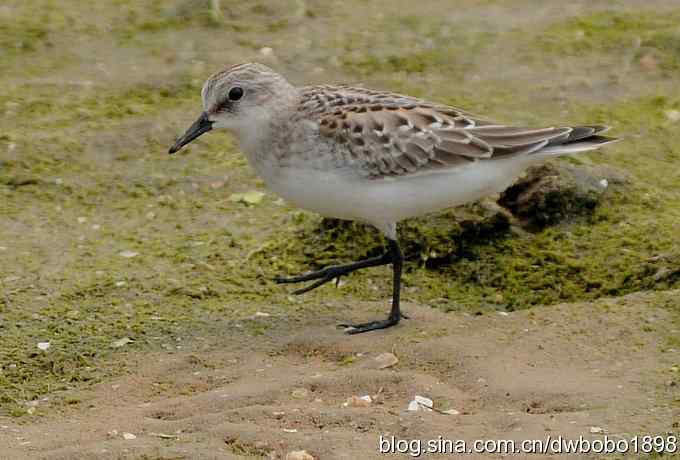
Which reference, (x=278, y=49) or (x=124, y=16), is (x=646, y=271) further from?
(x=124, y=16)

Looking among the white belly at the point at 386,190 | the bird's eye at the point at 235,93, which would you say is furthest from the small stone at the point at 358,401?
the bird's eye at the point at 235,93

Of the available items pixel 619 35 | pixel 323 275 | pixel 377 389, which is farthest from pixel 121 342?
pixel 619 35

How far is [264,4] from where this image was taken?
41.3ft

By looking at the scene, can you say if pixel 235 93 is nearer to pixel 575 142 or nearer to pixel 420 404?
pixel 575 142

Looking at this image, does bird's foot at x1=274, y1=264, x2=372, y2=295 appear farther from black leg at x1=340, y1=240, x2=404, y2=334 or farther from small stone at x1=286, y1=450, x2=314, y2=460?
small stone at x1=286, y1=450, x2=314, y2=460

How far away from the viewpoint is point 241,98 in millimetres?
7633

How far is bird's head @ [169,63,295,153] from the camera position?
24.9 feet

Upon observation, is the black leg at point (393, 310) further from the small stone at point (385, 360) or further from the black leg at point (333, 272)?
the small stone at point (385, 360)

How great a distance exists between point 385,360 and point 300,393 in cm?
64

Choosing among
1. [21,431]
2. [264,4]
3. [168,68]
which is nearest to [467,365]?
[21,431]

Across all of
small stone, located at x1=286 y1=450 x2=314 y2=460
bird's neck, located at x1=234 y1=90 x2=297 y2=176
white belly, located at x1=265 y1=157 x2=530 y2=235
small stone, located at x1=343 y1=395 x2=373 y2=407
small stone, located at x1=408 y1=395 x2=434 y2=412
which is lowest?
small stone, located at x1=343 y1=395 x2=373 y2=407

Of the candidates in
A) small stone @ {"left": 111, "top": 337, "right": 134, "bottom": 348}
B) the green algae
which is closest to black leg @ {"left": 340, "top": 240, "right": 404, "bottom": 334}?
small stone @ {"left": 111, "top": 337, "right": 134, "bottom": 348}

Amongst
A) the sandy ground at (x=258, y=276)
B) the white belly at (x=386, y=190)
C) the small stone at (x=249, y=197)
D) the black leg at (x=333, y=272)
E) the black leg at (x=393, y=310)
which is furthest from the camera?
the small stone at (x=249, y=197)

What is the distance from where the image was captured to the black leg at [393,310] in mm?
7395
